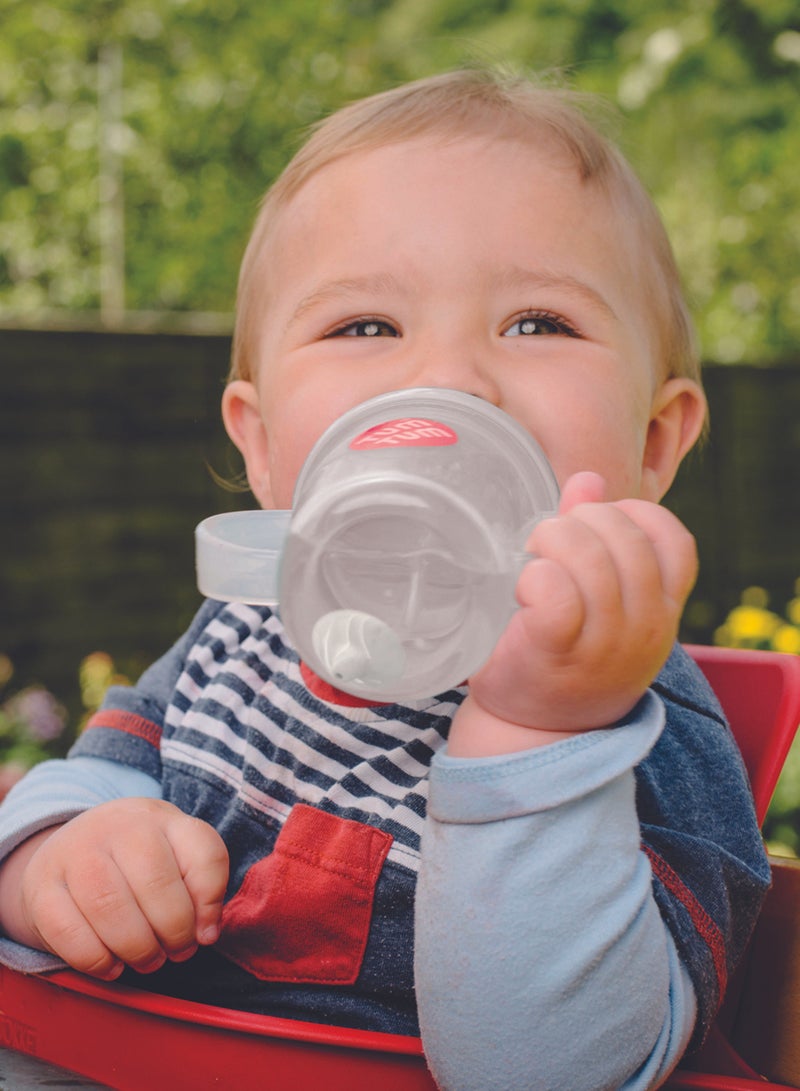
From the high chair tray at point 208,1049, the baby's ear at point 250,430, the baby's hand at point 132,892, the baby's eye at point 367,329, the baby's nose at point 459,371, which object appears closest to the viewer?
the high chair tray at point 208,1049

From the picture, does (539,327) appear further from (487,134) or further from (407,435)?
(407,435)

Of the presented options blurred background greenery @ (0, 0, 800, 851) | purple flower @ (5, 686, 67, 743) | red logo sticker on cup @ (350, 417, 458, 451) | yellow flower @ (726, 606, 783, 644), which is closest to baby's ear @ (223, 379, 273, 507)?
red logo sticker on cup @ (350, 417, 458, 451)

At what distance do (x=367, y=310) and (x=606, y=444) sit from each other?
1.01ft

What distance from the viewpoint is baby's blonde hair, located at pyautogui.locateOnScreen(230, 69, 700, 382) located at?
154cm

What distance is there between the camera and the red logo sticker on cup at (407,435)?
3.36 feet

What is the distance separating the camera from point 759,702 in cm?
155

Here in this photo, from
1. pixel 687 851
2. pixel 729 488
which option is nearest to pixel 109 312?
pixel 729 488

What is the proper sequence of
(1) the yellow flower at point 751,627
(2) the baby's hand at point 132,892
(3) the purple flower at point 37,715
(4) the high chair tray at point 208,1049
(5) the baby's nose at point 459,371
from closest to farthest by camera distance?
(4) the high chair tray at point 208,1049 < (2) the baby's hand at point 132,892 < (5) the baby's nose at point 459,371 < (1) the yellow flower at point 751,627 < (3) the purple flower at point 37,715

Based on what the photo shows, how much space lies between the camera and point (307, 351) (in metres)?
1.47

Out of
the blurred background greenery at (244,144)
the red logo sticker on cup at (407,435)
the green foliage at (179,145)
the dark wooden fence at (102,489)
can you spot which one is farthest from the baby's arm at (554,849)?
the green foliage at (179,145)

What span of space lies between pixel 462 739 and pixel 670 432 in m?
0.73

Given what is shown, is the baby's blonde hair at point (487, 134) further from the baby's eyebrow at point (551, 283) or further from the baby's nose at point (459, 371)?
the baby's nose at point (459, 371)

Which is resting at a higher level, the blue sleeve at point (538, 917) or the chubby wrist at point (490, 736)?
the chubby wrist at point (490, 736)

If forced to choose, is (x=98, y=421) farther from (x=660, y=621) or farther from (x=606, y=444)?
(x=660, y=621)
